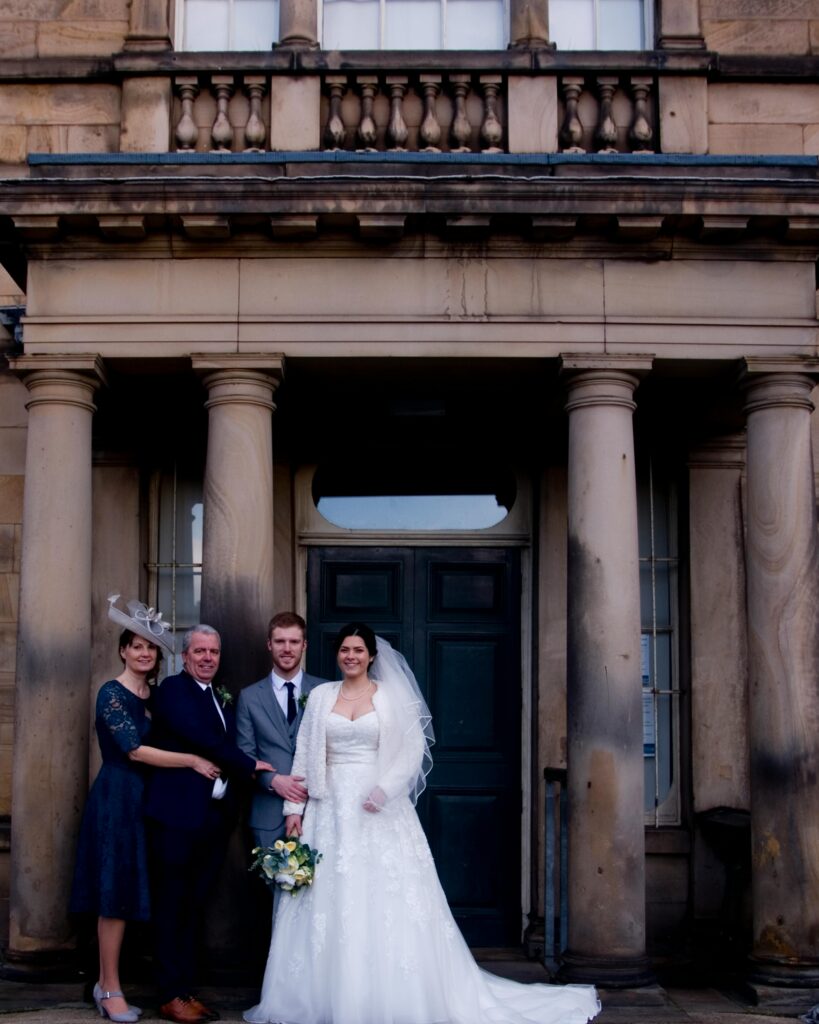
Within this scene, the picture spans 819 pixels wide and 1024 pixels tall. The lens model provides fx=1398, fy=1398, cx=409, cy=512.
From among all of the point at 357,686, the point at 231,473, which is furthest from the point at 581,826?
the point at 231,473

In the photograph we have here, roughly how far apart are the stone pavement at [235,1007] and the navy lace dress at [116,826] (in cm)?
61

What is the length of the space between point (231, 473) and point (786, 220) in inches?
148

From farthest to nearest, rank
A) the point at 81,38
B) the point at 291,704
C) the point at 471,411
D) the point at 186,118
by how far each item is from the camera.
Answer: the point at 471,411
the point at 81,38
the point at 186,118
the point at 291,704

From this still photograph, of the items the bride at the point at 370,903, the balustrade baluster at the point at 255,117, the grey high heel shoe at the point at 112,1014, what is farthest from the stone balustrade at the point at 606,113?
the grey high heel shoe at the point at 112,1014

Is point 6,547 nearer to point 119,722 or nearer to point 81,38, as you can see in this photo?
point 119,722

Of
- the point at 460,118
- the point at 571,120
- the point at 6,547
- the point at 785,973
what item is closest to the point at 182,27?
the point at 460,118

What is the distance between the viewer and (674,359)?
8.85 metres

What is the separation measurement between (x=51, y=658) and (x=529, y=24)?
18.0 feet

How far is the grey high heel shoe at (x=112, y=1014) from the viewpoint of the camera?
7.67 metres

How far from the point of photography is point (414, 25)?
10305 mm

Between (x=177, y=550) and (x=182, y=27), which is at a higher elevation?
(x=182, y=27)

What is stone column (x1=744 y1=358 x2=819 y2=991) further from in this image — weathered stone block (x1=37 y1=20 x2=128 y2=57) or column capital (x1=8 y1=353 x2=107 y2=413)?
weathered stone block (x1=37 y1=20 x2=128 y2=57)

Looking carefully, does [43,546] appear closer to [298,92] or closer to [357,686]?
[357,686]

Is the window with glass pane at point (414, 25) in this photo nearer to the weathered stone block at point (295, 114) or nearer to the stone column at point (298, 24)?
the stone column at point (298, 24)
